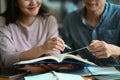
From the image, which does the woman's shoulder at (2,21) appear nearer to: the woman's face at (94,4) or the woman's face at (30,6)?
the woman's face at (30,6)

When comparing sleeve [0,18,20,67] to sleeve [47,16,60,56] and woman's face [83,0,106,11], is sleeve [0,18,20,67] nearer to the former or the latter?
sleeve [47,16,60,56]

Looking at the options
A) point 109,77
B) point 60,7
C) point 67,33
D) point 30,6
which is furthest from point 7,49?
point 60,7

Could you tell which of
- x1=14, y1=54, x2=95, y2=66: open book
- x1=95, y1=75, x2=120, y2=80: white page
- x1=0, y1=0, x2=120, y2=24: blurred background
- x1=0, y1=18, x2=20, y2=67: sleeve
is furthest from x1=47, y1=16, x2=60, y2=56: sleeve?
x1=0, y1=0, x2=120, y2=24: blurred background

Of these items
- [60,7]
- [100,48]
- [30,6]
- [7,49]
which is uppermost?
[30,6]

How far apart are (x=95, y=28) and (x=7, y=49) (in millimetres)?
547

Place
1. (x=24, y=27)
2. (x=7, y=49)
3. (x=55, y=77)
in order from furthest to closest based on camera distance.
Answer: (x=24, y=27) → (x=7, y=49) → (x=55, y=77)

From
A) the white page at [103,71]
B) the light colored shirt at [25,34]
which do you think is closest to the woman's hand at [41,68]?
the white page at [103,71]

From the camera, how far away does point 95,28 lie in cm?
153

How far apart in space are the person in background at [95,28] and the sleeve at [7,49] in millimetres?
382

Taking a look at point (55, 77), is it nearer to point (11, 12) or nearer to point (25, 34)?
point (25, 34)

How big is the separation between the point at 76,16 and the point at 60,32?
16 centimetres

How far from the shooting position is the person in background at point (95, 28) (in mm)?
1490

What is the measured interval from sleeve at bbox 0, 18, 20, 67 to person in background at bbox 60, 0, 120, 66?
1.25ft

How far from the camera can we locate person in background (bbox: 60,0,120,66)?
1490mm
